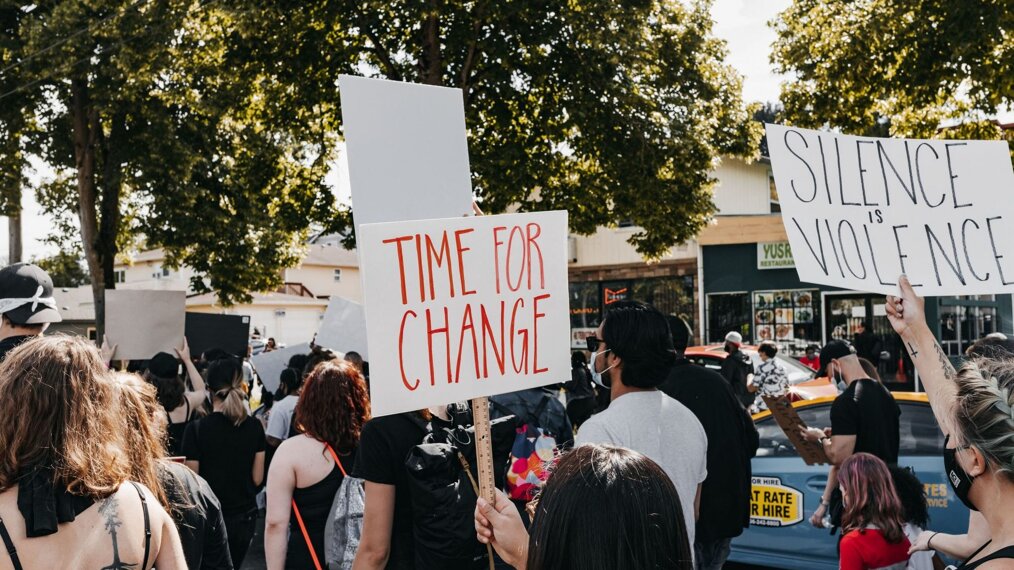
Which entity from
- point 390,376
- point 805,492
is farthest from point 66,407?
point 805,492

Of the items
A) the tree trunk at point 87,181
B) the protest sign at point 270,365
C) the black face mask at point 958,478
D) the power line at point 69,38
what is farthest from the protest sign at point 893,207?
the tree trunk at point 87,181

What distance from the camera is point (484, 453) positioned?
2.43 m

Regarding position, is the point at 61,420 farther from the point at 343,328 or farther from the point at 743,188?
the point at 743,188

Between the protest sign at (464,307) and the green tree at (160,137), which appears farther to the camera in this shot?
the green tree at (160,137)

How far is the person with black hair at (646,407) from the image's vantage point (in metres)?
3.34

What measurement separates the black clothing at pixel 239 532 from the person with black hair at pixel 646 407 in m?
2.86

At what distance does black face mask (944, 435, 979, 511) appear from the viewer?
7.52ft

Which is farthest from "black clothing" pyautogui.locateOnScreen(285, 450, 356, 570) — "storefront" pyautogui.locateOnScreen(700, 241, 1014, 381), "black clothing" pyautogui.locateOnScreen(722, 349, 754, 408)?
"storefront" pyautogui.locateOnScreen(700, 241, 1014, 381)

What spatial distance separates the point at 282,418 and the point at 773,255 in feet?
69.0

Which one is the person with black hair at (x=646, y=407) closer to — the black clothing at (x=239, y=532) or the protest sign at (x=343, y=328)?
the black clothing at (x=239, y=532)

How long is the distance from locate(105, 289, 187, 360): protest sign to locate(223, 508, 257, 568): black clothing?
2735mm

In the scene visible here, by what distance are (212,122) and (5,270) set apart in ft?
57.2

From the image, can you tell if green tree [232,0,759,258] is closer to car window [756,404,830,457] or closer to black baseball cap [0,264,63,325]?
car window [756,404,830,457]

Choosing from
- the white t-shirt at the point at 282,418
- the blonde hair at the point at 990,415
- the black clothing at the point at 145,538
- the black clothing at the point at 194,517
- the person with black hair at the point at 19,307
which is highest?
the person with black hair at the point at 19,307
